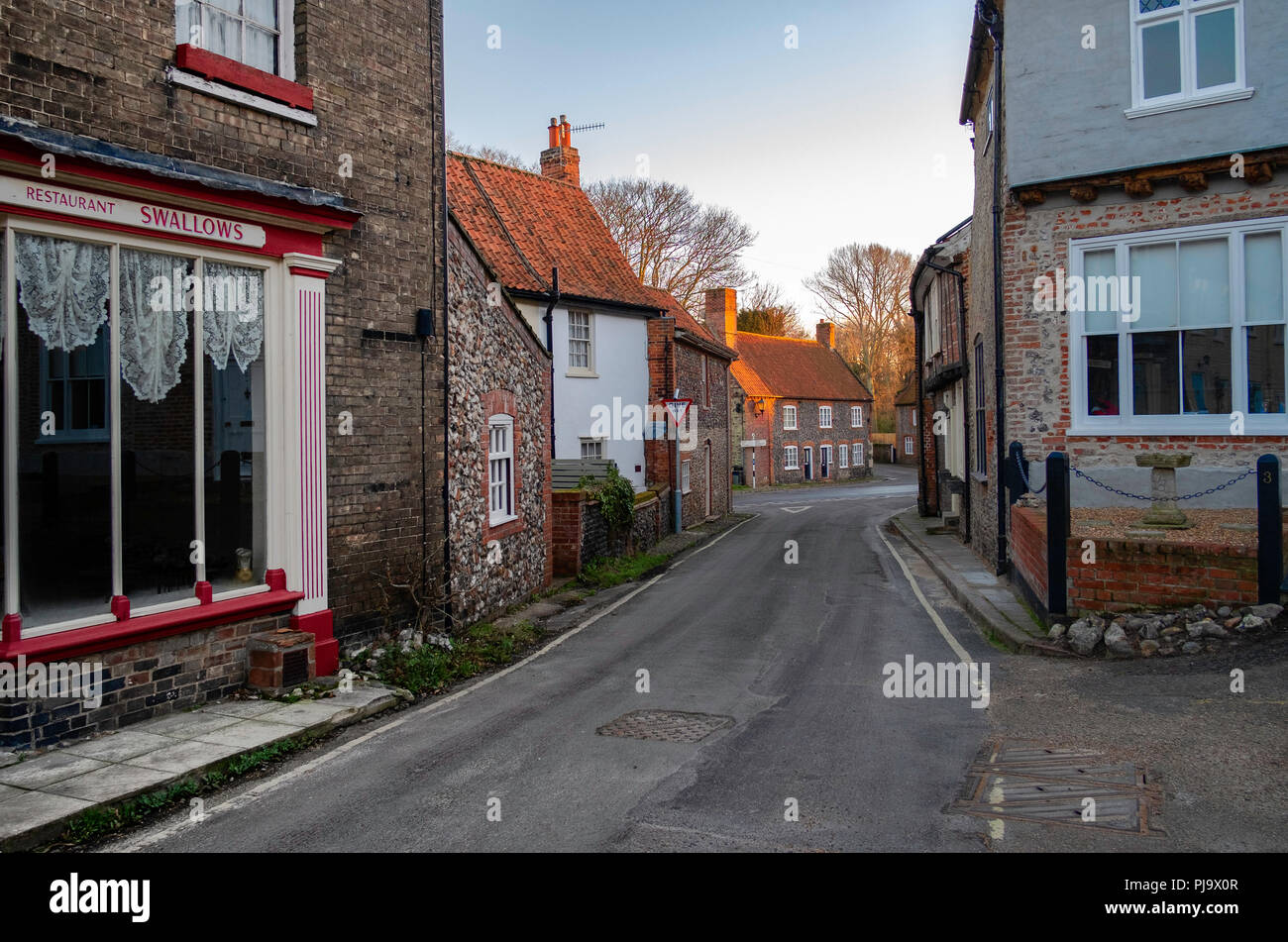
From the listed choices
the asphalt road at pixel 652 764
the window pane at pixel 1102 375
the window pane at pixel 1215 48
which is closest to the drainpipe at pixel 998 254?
the window pane at pixel 1102 375

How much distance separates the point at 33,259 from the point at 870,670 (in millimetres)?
8026

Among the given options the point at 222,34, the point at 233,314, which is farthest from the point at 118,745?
the point at 222,34

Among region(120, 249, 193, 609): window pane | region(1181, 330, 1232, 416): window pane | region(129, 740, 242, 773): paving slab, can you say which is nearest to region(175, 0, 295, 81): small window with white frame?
region(120, 249, 193, 609): window pane

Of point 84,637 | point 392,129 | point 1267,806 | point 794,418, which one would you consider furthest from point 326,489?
point 794,418

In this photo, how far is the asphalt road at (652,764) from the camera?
522 cm

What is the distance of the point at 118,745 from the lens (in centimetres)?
680

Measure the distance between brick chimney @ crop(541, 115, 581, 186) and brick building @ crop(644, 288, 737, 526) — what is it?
4.55 metres

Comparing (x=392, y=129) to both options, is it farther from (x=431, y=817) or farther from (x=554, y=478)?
(x=554, y=478)

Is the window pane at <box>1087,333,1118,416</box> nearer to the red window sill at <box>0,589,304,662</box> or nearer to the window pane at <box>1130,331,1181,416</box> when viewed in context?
the window pane at <box>1130,331,1181,416</box>

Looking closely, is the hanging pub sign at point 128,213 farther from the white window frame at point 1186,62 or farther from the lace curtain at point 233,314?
the white window frame at point 1186,62

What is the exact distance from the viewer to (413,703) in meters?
8.50

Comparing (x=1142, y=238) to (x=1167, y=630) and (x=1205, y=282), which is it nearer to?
(x=1205, y=282)

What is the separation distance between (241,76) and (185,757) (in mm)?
5787

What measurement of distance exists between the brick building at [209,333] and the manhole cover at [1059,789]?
605cm
